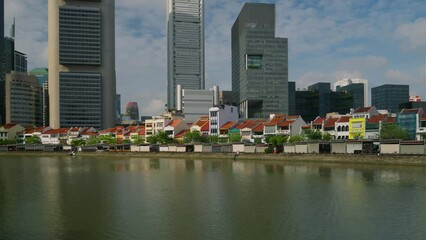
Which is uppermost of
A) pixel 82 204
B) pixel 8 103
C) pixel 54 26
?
pixel 54 26

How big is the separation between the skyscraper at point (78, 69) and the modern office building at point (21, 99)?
2002cm

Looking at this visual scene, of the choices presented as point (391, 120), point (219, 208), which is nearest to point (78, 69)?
point (391, 120)

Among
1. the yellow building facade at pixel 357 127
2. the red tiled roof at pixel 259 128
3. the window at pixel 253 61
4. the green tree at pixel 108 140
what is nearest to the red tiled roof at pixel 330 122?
the yellow building facade at pixel 357 127

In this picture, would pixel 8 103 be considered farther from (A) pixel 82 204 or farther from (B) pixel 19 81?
(A) pixel 82 204

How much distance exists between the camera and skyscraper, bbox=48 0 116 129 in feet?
577

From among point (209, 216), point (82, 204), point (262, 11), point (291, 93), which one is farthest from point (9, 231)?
point (291, 93)

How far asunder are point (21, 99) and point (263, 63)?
110 meters

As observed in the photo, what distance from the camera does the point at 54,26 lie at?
17988cm

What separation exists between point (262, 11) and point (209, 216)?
150 metres

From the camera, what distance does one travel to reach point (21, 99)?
620 ft

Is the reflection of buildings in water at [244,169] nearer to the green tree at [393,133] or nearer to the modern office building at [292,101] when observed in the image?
the green tree at [393,133]

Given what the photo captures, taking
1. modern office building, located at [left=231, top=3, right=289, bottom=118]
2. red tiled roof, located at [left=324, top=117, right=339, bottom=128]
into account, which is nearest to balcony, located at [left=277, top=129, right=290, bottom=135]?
red tiled roof, located at [left=324, top=117, right=339, bottom=128]

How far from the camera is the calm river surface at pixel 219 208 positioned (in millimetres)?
24906

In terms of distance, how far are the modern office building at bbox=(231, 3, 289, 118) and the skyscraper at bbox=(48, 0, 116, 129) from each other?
62026 millimetres
